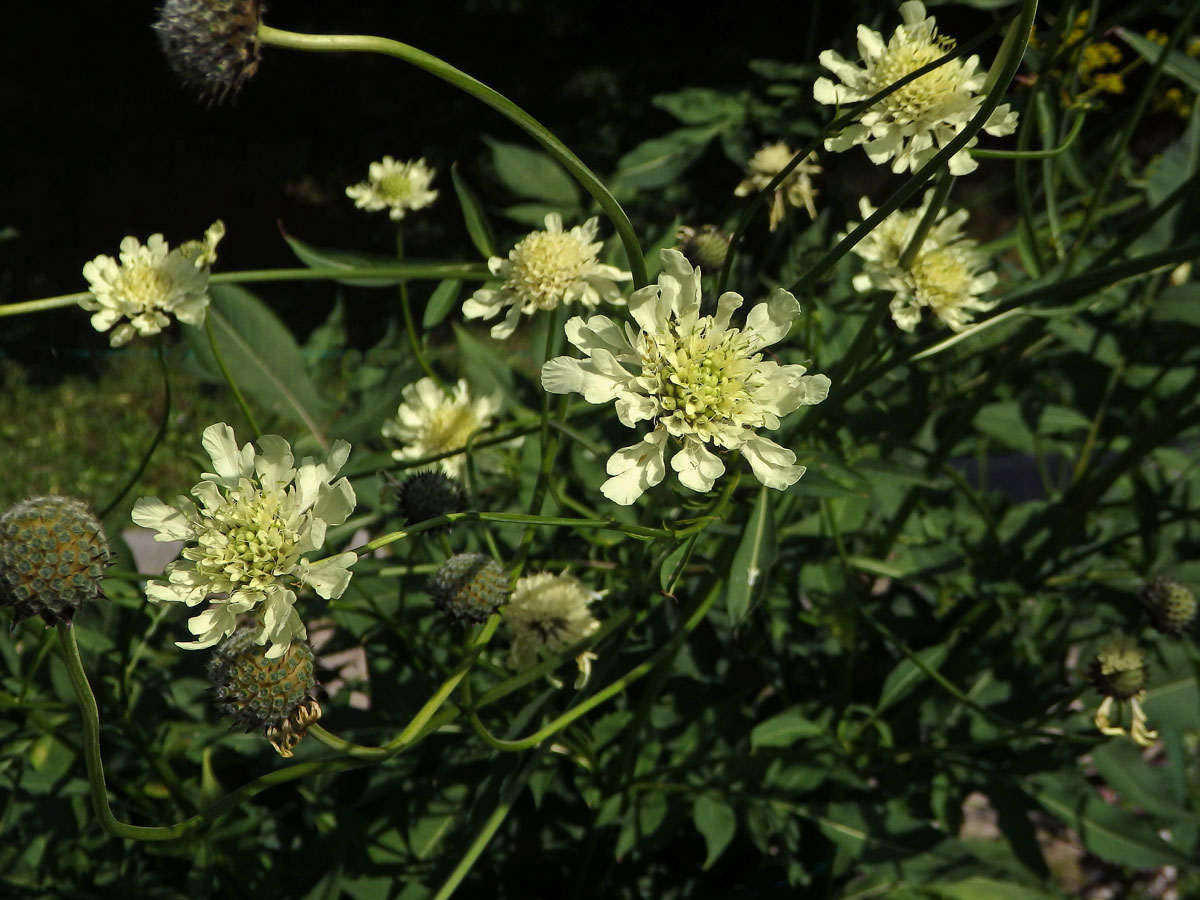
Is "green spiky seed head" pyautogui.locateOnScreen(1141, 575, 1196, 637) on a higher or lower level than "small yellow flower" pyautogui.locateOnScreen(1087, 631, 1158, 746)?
higher

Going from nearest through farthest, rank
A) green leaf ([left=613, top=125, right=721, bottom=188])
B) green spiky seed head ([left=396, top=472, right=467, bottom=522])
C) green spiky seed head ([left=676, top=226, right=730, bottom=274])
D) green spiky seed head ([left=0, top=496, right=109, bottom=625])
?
green spiky seed head ([left=0, top=496, right=109, bottom=625]), green spiky seed head ([left=396, top=472, right=467, bottom=522]), green spiky seed head ([left=676, top=226, right=730, bottom=274]), green leaf ([left=613, top=125, right=721, bottom=188])

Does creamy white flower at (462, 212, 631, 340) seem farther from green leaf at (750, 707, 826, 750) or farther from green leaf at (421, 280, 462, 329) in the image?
green leaf at (750, 707, 826, 750)

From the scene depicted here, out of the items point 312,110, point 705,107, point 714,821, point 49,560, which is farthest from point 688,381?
point 312,110

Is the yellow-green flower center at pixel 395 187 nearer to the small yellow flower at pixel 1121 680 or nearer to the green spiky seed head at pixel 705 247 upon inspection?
the green spiky seed head at pixel 705 247

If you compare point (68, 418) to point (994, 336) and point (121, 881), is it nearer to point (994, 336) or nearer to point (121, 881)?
point (121, 881)

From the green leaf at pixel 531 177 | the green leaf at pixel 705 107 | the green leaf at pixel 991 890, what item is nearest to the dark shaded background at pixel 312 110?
the green leaf at pixel 705 107

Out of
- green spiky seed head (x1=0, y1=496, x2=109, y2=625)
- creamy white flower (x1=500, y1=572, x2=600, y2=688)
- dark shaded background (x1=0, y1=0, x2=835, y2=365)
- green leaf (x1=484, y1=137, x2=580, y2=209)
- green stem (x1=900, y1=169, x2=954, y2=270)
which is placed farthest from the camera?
dark shaded background (x1=0, y1=0, x2=835, y2=365)

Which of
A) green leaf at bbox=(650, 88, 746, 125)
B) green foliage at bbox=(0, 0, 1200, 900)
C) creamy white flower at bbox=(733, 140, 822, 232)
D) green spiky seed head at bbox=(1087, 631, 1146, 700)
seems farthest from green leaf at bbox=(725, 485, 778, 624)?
green leaf at bbox=(650, 88, 746, 125)

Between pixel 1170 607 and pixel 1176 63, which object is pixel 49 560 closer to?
pixel 1170 607

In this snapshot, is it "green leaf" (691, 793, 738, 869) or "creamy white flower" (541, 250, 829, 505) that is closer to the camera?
"creamy white flower" (541, 250, 829, 505)
